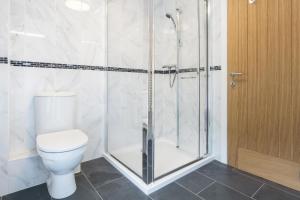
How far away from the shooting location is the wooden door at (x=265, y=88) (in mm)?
1438

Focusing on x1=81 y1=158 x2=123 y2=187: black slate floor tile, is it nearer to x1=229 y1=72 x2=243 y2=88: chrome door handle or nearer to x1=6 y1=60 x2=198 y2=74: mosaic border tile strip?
x1=6 y1=60 x2=198 y2=74: mosaic border tile strip

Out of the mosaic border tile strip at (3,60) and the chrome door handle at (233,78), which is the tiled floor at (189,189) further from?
the mosaic border tile strip at (3,60)

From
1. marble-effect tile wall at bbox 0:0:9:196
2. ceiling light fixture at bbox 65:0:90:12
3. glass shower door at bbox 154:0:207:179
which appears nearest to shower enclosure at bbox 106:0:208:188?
glass shower door at bbox 154:0:207:179

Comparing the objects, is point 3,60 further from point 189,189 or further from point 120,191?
point 189,189

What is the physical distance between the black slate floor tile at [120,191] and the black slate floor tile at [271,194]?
0.85m

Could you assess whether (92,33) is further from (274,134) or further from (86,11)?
(274,134)

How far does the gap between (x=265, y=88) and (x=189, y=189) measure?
1.08 metres

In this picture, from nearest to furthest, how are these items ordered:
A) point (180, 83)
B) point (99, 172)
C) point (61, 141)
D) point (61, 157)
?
point (61, 157) → point (61, 141) → point (99, 172) → point (180, 83)

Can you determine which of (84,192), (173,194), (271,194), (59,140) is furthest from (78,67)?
(271,194)

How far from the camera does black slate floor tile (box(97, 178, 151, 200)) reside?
1.34m

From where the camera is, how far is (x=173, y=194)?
1.37 metres

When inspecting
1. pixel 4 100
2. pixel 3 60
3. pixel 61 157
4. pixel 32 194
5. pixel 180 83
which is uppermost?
pixel 3 60

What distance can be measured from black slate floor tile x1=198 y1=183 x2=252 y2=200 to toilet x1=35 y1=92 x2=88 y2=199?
99 cm

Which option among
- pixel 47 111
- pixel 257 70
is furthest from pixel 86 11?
pixel 257 70
